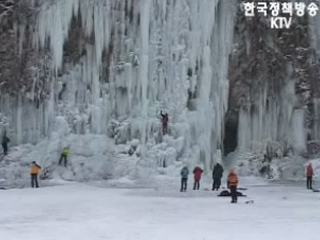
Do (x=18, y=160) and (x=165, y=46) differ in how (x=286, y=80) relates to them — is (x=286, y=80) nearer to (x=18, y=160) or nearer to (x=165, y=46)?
(x=165, y=46)

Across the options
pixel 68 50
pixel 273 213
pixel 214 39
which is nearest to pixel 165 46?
pixel 214 39

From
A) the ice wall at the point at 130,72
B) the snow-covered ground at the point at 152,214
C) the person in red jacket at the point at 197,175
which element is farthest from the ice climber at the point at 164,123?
the person in red jacket at the point at 197,175

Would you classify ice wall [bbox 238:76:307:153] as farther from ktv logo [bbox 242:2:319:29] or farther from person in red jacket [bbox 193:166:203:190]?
person in red jacket [bbox 193:166:203:190]

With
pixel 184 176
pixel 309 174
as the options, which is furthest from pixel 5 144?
pixel 309 174

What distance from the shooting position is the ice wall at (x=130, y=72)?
90.2 feet

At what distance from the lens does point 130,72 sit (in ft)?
91.3

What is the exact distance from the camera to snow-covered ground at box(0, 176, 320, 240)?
1268cm

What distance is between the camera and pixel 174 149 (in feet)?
87.5

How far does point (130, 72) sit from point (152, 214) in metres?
13.0

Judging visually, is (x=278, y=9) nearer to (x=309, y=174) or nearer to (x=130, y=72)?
(x=130, y=72)

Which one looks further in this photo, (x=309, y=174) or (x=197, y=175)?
(x=309, y=174)

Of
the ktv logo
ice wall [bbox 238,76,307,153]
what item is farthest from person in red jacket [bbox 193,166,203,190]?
the ktv logo

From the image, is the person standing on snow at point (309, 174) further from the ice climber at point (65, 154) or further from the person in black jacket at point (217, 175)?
the ice climber at point (65, 154)

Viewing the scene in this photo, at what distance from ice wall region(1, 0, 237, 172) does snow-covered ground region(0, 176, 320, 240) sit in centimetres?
520
